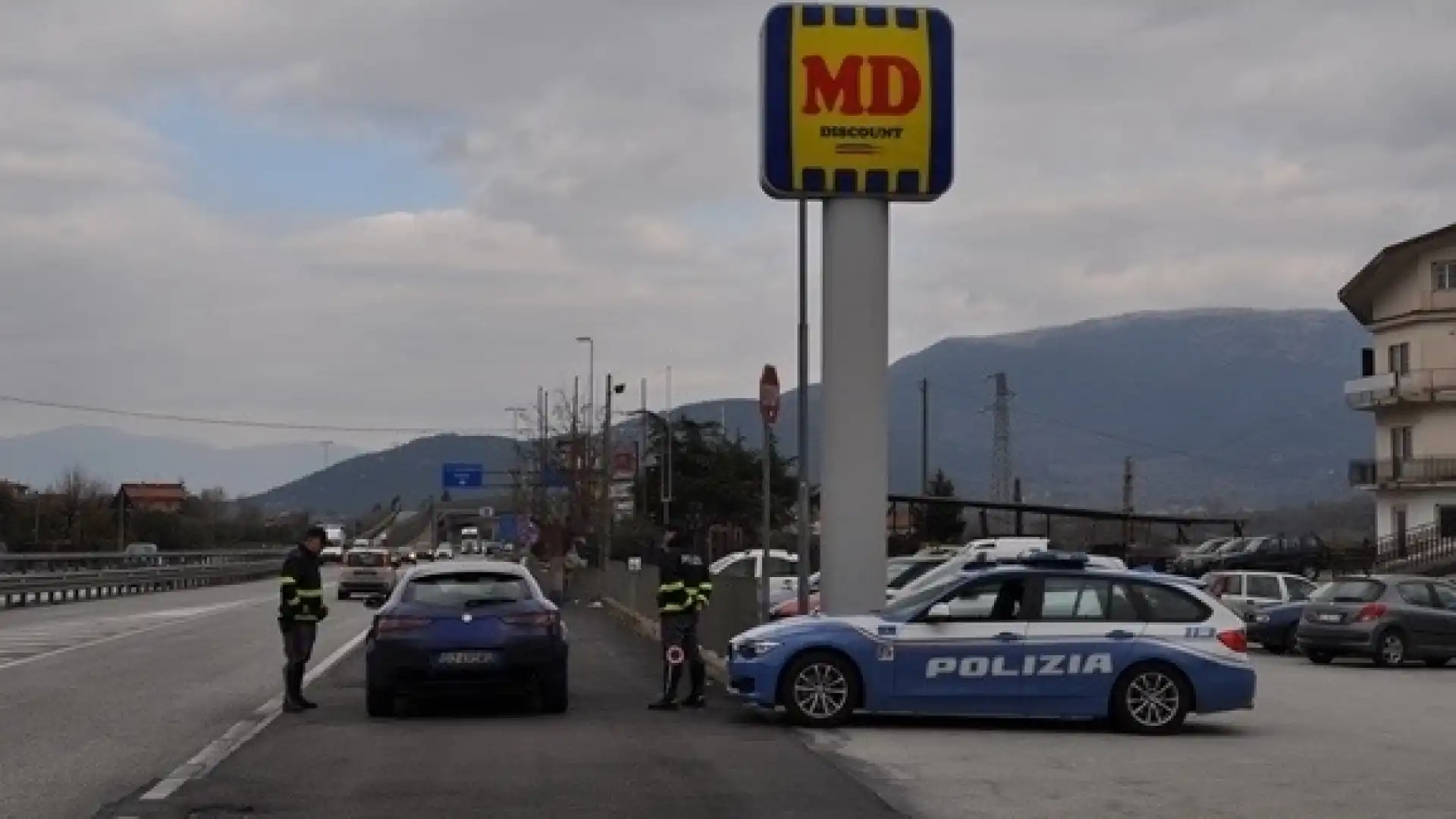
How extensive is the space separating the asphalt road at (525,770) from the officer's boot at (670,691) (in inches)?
10.8

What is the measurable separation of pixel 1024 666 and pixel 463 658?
16.4 feet

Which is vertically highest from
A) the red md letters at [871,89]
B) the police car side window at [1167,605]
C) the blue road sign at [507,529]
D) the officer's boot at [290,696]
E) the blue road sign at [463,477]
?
the red md letters at [871,89]

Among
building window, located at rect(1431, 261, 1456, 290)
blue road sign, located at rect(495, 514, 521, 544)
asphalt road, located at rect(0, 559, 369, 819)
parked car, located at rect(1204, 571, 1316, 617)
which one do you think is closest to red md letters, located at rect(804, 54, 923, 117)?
asphalt road, located at rect(0, 559, 369, 819)

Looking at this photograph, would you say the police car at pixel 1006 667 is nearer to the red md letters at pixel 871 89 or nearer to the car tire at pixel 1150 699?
the car tire at pixel 1150 699

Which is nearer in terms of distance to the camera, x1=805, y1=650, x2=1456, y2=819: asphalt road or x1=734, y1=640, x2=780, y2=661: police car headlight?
x1=805, y1=650, x2=1456, y2=819: asphalt road

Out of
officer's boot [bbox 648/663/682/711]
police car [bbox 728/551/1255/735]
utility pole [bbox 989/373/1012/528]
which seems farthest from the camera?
utility pole [bbox 989/373/1012/528]

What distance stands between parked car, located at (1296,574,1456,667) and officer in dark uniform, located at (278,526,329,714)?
56.1ft

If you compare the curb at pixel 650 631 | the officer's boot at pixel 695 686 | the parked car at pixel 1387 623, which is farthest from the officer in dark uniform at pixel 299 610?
the parked car at pixel 1387 623

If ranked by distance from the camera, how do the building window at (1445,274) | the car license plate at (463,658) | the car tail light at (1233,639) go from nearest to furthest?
1. the car tail light at (1233,639)
2. the car license plate at (463,658)
3. the building window at (1445,274)

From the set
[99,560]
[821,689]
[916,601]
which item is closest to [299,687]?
[821,689]

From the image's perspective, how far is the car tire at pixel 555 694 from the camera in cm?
1858

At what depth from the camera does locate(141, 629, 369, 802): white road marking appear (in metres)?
13.2

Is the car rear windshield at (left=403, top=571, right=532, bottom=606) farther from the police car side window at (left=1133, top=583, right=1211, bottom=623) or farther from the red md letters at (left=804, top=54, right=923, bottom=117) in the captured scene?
the red md letters at (left=804, top=54, right=923, bottom=117)

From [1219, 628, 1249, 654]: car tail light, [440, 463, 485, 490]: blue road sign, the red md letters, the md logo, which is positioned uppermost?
the red md letters
